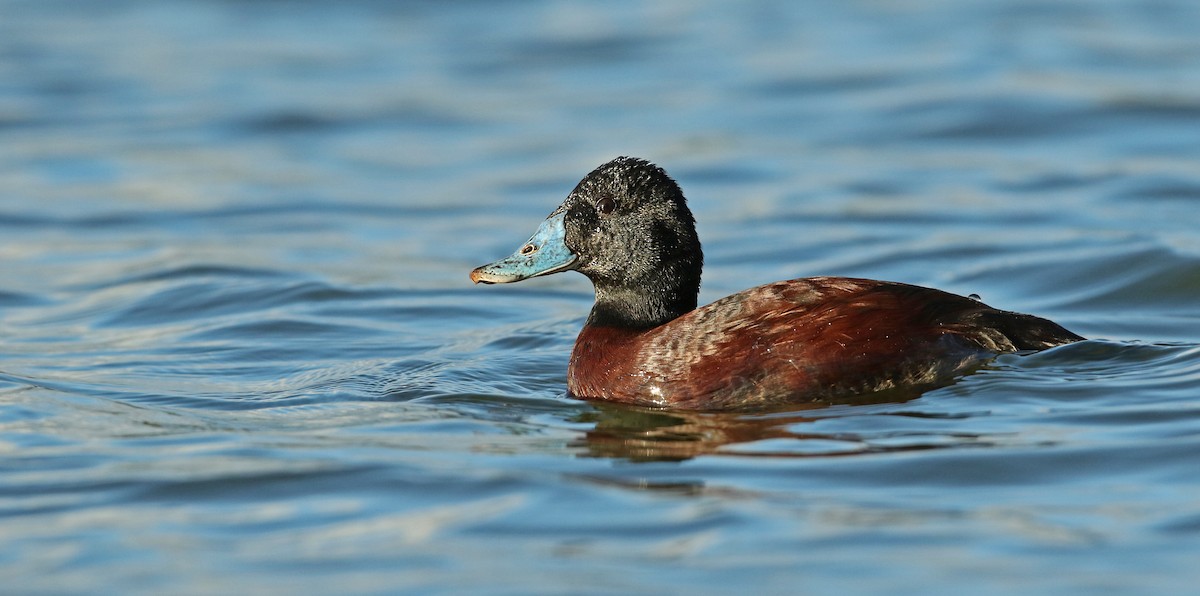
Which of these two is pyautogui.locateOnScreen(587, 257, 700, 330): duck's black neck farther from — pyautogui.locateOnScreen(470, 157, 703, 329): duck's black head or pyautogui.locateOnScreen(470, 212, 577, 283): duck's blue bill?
pyautogui.locateOnScreen(470, 212, 577, 283): duck's blue bill

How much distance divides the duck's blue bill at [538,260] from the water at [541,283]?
56 centimetres

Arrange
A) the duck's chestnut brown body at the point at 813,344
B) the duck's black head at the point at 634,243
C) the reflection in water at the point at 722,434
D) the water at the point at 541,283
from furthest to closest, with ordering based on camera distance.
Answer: the duck's black head at the point at 634,243 < the duck's chestnut brown body at the point at 813,344 < the reflection in water at the point at 722,434 < the water at the point at 541,283

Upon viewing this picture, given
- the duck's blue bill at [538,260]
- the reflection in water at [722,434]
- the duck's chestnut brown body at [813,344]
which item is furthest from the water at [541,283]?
the duck's blue bill at [538,260]

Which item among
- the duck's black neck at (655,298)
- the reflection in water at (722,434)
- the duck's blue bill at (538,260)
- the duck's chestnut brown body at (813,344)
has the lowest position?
the reflection in water at (722,434)

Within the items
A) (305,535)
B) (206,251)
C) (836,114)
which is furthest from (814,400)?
(836,114)

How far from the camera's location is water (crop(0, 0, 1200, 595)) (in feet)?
19.0

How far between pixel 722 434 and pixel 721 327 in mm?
653

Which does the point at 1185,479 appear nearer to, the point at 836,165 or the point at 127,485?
the point at 127,485

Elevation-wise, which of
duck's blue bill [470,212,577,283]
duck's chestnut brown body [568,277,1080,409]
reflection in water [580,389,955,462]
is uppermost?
duck's blue bill [470,212,577,283]

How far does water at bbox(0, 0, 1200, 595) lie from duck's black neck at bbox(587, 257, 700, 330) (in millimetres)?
576

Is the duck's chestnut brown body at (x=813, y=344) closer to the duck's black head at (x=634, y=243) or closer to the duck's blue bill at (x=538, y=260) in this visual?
the duck's black head at (x=634, y=243)

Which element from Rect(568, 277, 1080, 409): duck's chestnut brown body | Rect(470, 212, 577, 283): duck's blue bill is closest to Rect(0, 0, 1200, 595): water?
Rect(568, 277, 1080, 409): duck's chestnut brown body

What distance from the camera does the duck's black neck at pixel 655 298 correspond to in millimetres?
8219

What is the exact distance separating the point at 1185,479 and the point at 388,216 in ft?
28.3
